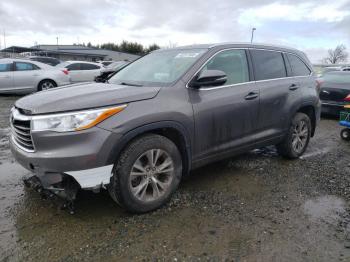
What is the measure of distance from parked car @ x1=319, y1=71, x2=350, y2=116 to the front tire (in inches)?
266

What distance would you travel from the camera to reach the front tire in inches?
117

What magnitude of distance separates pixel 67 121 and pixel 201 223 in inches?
62.9

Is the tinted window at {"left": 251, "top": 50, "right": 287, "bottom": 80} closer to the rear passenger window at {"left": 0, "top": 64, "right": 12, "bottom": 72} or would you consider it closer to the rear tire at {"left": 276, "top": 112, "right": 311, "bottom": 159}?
the rear tire at {"left": 276, "top": 112, "right": 311, "bottom": 159}

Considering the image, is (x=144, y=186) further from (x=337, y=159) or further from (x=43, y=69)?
(x=43, y=69)

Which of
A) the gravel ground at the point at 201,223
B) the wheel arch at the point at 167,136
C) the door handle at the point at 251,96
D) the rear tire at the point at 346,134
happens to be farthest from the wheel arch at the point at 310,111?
the wheel arch at the point at 167,136

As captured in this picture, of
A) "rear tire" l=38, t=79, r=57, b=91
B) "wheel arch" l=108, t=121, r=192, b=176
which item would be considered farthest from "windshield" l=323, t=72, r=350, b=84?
"rear tire" l=38, t=79, r=57, b=91

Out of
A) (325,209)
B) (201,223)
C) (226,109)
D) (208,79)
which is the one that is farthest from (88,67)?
(325,209)

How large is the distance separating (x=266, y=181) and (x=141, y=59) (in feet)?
8.02

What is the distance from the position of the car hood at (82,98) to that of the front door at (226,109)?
641 mm

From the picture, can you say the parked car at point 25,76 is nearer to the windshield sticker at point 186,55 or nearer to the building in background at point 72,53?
the windshield sticker at point 186,55

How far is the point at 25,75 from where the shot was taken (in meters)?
11.8

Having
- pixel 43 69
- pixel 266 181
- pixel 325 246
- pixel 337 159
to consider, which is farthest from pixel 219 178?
pixel 43 69

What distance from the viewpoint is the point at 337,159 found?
5289 mm

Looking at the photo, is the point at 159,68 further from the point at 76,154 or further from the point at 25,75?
the point at 25,75
